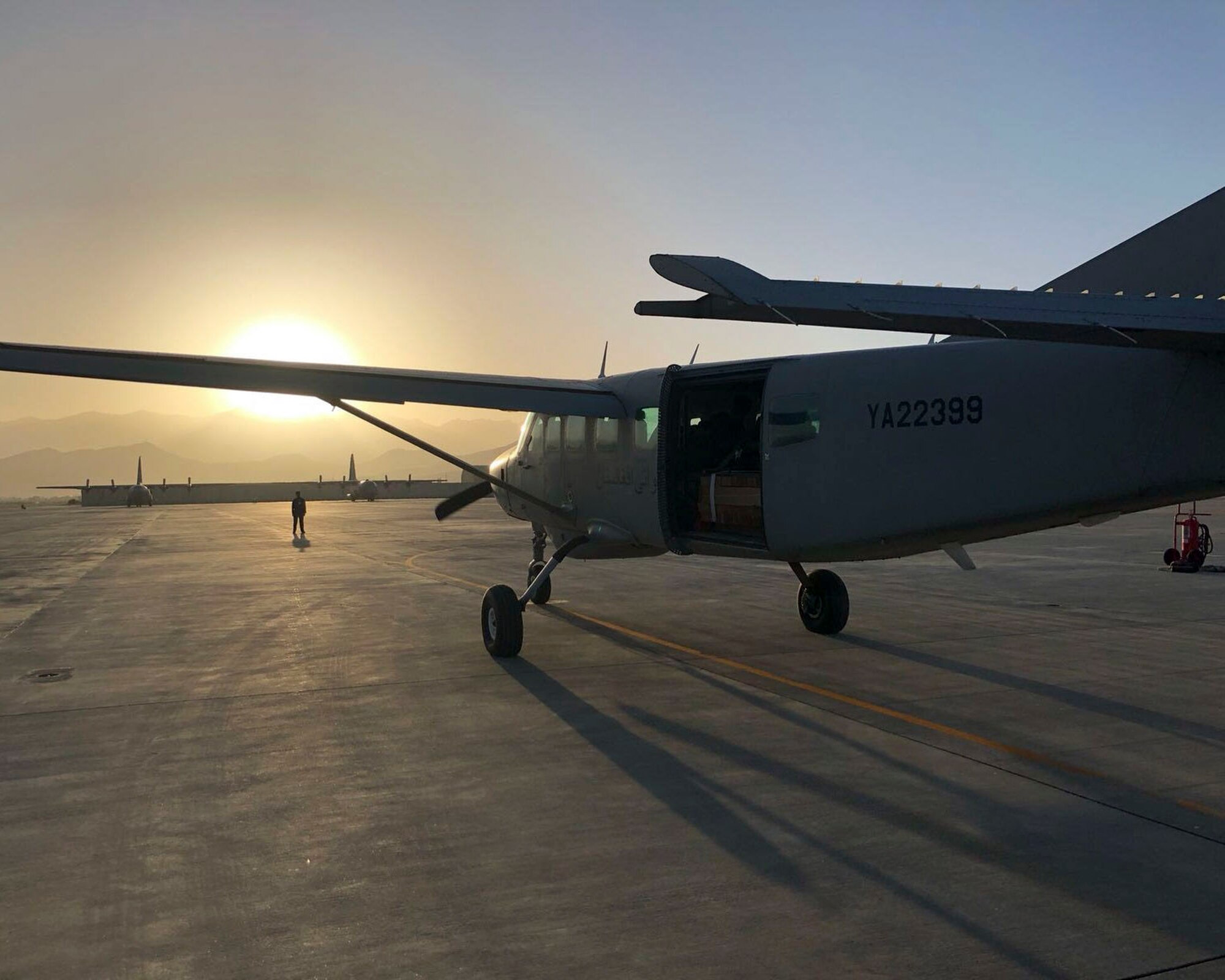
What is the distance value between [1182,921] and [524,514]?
10999mm

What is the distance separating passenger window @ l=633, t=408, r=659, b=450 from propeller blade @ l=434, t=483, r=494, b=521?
424 centimetres

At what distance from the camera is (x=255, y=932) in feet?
15.2

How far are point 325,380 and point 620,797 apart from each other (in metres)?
6.80

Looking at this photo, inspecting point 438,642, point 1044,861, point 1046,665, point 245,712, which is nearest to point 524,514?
point 438,642

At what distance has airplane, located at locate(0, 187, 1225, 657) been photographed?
5.91m

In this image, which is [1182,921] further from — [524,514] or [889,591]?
[889,591]

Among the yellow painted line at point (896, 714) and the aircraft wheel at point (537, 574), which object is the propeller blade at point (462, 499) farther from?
the yellow painted line at point (896, 714)

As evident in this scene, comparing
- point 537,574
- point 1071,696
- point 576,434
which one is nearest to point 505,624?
point 576,434

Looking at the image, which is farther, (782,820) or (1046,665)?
(1046,665)

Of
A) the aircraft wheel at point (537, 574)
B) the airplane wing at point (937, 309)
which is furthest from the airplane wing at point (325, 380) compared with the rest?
the airplane wing at point (937, 309)

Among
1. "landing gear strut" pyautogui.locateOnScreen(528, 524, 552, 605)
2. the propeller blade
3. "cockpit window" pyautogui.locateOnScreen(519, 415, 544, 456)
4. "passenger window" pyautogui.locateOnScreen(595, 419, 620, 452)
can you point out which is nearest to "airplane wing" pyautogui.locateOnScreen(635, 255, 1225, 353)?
"passenger window" pyautogui.locateOnScreen(595, 419, 620, 452)

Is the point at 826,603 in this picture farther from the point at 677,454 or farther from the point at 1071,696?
the point at 1071,696

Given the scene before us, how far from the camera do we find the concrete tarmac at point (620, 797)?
4.50 m

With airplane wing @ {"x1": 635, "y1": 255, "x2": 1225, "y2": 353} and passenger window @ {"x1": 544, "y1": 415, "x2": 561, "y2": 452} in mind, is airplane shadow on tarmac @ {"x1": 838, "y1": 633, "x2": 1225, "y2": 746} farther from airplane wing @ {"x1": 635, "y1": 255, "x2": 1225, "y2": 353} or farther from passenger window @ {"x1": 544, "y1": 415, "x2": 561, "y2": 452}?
passenger window @ {"x1": 544, "y1": 415, "x2": 561, "y2": 452}
